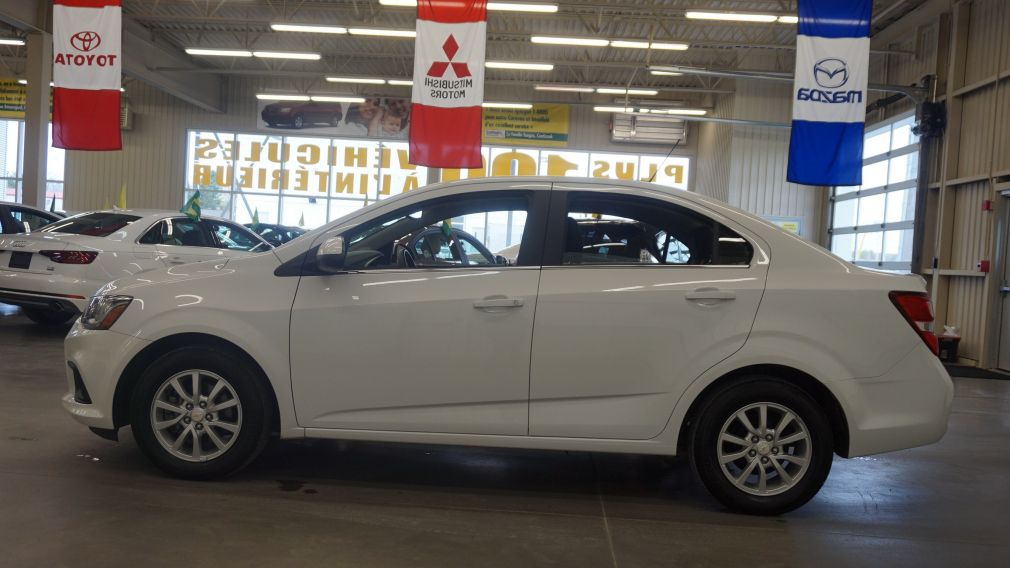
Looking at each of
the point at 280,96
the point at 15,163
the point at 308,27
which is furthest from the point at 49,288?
the point at 15,163

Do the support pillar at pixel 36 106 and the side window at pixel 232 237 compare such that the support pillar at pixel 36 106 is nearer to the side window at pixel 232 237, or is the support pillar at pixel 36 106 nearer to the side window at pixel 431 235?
the side window at pixel 232 237

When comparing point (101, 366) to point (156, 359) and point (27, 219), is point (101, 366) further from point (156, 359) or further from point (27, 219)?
point (27, 219)

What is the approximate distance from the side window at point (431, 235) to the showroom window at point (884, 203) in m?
14.0

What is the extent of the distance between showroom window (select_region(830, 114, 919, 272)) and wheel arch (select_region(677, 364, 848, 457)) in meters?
13.5

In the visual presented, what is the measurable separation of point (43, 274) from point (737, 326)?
7.72 meters

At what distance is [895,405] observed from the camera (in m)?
3.88

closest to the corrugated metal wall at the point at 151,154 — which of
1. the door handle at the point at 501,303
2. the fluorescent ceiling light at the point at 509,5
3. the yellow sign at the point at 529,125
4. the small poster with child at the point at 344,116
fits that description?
the small poster with child at the point at 344,116

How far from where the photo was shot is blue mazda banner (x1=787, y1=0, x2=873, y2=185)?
11531 mm

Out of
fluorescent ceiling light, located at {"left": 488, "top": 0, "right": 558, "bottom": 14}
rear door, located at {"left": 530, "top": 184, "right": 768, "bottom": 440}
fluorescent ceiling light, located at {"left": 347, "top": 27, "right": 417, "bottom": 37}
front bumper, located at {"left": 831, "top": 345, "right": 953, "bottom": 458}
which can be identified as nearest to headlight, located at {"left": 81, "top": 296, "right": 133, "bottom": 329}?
rear door, located at {"left": 530, "top": 184, "right": 768, "bottom": 440}

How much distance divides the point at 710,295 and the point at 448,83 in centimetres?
866

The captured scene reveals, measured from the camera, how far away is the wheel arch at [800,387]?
390 cm

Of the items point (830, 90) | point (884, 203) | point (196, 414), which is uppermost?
point (830, 90)

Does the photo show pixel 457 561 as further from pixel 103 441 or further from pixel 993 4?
pixel 993 4

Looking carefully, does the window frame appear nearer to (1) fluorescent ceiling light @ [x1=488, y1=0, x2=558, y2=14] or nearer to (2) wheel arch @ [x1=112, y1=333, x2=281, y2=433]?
(2) wheel arch @ [x1=112, y1=333, x2=281, y2=433]
